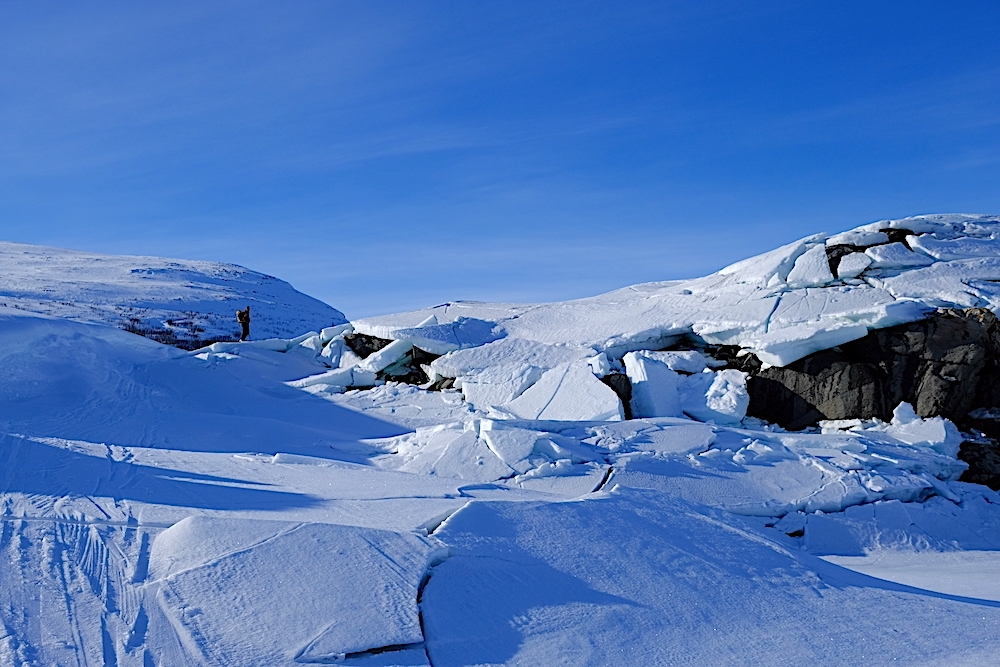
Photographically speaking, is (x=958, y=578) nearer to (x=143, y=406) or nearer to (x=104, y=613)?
(x=104, y=613)

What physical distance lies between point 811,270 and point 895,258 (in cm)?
92

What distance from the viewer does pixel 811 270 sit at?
9.58 metres

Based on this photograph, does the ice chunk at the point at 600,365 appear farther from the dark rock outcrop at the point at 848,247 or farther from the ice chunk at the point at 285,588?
the ice chunk at the point at 285,588

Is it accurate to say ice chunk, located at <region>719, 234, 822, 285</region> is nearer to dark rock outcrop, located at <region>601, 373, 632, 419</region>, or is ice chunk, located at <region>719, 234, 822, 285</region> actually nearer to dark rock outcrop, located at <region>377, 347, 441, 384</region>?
dark rock outcrop, located at <region>601, 373, 632, 419</region>

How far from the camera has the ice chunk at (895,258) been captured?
368 inches

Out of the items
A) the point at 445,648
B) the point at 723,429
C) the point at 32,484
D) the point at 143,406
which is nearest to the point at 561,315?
the point at 723,429

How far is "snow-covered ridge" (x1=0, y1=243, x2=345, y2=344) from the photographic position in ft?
87.6

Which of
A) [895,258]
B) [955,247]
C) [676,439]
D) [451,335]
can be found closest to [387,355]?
[451,335]

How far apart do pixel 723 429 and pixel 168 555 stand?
5.22 m

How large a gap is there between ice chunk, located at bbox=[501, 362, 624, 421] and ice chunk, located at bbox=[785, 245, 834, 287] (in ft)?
9.14

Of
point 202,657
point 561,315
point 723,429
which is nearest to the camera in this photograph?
point 202,657

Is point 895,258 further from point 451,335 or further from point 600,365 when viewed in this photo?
point 451,335

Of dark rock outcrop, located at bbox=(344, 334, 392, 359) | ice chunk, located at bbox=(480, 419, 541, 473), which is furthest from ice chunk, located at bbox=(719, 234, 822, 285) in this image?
dark rock outcrop, located at bbox=(344, 334, 392, 359)

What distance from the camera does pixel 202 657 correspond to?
3.03m
